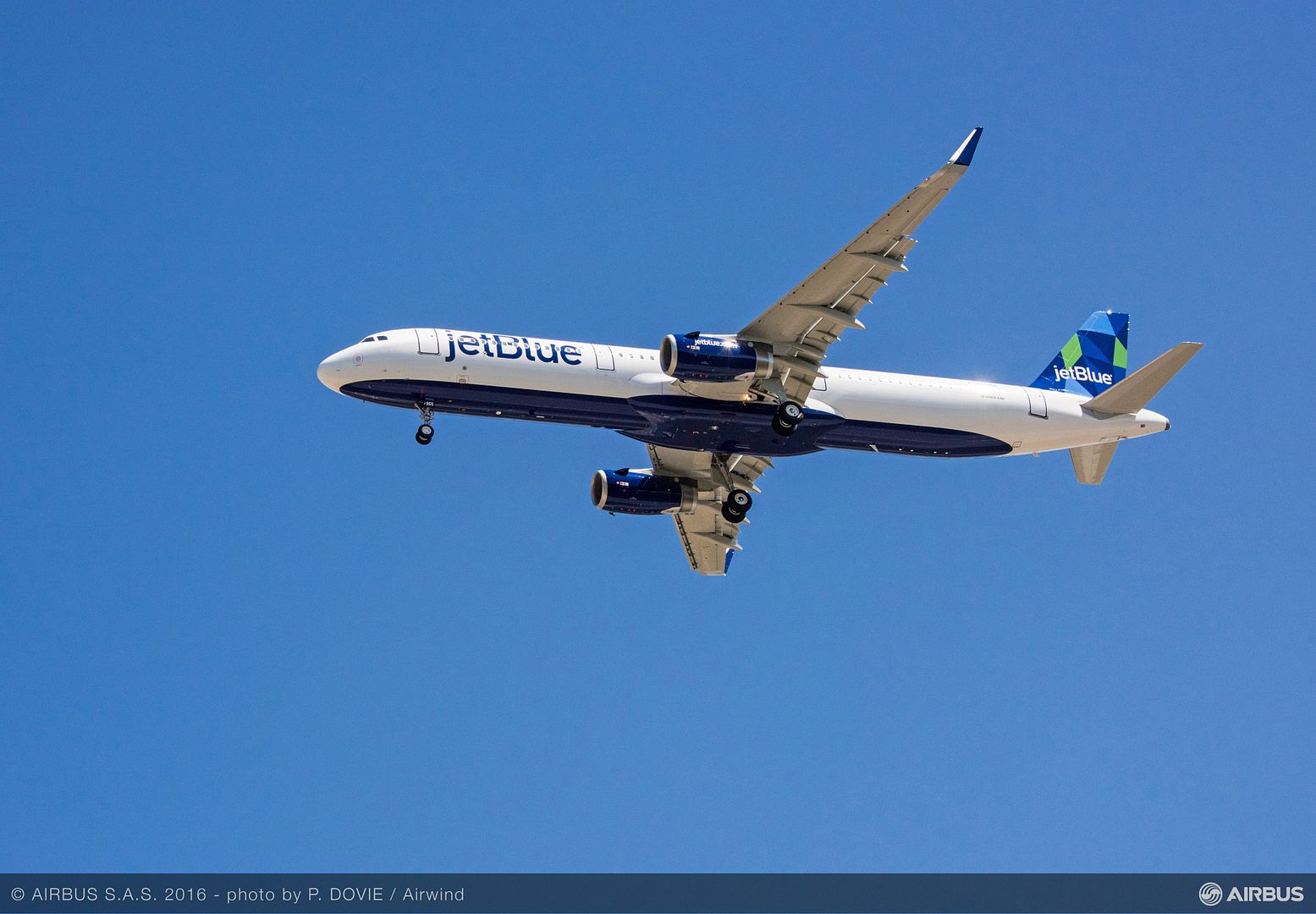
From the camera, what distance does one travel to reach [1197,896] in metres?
34.7

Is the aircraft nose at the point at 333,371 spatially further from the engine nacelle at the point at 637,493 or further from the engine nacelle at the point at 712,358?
the engine nacelle at the point at 637,493

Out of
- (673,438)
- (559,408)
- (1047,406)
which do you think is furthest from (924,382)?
(559,408)

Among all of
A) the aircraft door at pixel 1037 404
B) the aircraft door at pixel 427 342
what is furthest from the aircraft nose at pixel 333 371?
the aircraft door at pixel 1037 404

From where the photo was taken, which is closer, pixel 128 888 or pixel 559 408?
pixel 128 888

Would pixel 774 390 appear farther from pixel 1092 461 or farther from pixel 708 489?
pixel 1092 461

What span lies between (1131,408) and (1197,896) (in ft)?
63.1

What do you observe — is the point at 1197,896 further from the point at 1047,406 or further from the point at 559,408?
the point at 559,408

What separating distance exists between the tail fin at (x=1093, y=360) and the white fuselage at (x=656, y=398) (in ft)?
8.77

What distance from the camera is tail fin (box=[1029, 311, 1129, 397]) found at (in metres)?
51.4

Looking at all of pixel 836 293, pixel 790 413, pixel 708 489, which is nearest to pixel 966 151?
pixel 836 293

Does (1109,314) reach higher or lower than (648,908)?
higher

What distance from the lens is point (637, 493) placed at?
168 feet

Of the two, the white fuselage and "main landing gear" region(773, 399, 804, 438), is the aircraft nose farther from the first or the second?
"main landing gear" region(773, 399, 804, 438)

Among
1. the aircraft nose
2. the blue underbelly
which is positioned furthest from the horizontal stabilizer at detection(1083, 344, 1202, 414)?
the aircraft nose
